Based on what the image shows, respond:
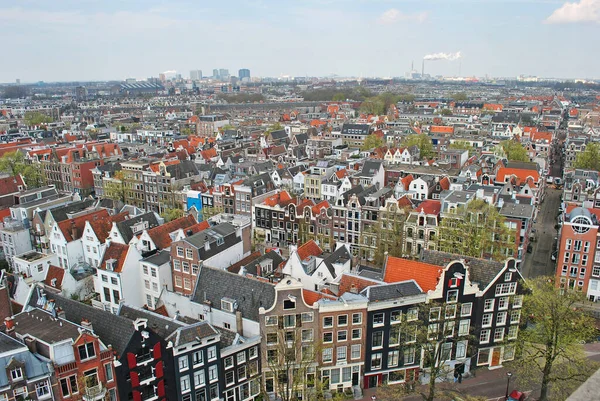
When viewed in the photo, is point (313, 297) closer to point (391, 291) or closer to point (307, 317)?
point (307, 317)

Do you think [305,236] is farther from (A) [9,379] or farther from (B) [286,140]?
(B) [286,140]

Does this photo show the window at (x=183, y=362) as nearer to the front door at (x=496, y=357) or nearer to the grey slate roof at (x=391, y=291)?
the grey slate roof at (x=391, y=291)

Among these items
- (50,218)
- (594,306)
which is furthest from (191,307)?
(594,306)

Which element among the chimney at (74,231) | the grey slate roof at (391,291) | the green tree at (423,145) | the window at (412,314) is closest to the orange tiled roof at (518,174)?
the green tree at (423,145)

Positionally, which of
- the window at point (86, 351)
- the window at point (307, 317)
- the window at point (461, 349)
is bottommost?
the window at point (461, 349)

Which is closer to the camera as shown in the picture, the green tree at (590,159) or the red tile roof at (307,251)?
the red tile roof at (307,251)

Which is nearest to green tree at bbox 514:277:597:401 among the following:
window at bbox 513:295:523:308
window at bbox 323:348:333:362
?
window at bbox 513:295:523:308

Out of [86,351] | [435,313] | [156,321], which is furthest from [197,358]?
[435,313]
